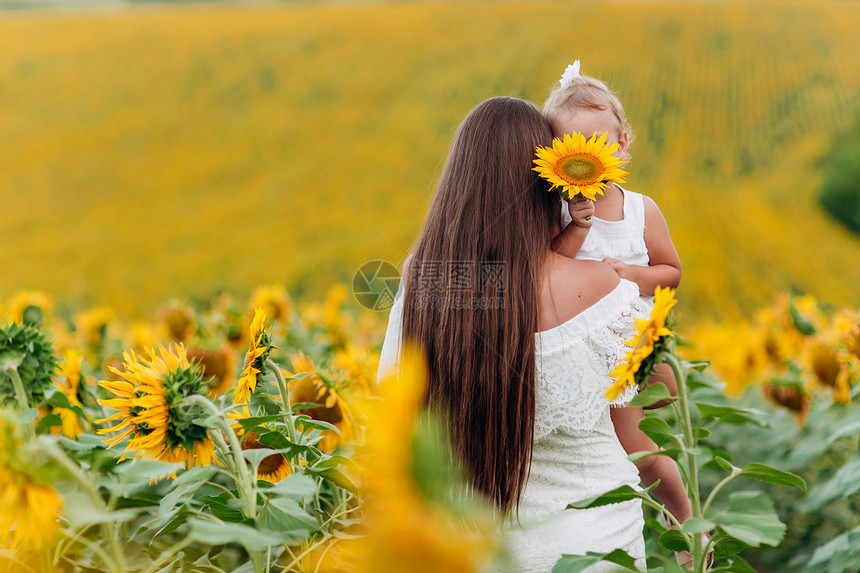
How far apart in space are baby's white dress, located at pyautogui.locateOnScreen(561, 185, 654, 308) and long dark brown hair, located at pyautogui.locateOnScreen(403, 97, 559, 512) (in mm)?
246

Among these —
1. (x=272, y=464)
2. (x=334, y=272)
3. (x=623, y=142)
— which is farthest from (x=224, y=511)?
(x=334, y=272)

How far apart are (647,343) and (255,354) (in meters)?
0.60

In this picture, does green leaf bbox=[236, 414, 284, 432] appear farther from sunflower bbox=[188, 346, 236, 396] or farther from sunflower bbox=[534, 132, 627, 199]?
sunflower bbox=[188, 346, 236, 396]

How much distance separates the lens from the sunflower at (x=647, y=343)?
0.97m

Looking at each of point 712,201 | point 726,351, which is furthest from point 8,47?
point 726,351

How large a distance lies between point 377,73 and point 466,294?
16560 mm

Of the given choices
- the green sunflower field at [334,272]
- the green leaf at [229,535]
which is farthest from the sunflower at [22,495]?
the green leaf at [229,535]

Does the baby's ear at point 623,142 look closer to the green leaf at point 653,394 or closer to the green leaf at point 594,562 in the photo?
the green leaf at point 653,394

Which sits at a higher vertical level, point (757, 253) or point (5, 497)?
point (757, 253)

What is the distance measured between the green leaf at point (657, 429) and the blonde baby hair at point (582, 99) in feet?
2.59

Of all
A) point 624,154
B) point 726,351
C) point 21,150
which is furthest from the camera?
point 21,150

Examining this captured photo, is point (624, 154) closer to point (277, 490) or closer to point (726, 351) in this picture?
point (277, 490)

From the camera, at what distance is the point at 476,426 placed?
4.41ft

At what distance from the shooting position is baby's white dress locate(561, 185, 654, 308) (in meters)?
1.63
